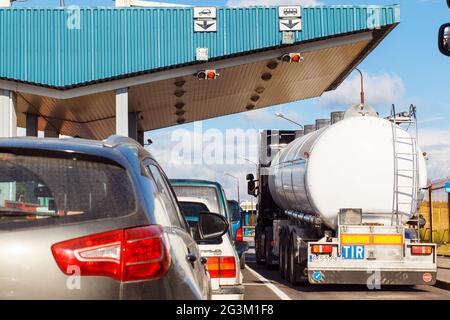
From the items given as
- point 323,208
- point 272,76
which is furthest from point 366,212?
point 272,76

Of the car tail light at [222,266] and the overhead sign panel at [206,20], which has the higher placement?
the overhead sign panel at [206,20]

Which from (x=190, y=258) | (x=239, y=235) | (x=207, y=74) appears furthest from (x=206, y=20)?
(x=190, y=258)

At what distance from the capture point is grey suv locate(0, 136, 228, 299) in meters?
3.51

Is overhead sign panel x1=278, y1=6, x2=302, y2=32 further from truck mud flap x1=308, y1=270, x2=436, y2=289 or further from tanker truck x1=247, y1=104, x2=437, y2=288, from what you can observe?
truck mud flap x1=308, y1=270, x2=436, y2=289

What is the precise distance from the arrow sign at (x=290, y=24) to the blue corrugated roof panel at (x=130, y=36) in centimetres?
17

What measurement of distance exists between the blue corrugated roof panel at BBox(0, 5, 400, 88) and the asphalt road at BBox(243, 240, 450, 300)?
11.1 meters

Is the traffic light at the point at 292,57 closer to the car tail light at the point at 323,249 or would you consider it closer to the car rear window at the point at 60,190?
the car tail light at the point at 323,249

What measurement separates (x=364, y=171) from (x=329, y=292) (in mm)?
2772

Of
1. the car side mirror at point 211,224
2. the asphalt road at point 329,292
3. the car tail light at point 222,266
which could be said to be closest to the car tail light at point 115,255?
the car side mirror at point 211,224

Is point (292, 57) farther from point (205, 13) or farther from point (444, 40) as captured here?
point (444, 40)

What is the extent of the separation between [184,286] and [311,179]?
12956 mm

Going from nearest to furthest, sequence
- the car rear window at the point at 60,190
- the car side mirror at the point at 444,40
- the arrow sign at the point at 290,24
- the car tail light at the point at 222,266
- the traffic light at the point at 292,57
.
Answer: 1. the car rear window at the point at 60,190
2. the car side mirror at the point at 444,40
3. the car tail light at the point at 222,266
4. the arrow sign at the point at 290,24
5. the traffic light at the point at 292,57

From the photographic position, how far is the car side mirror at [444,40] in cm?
1019

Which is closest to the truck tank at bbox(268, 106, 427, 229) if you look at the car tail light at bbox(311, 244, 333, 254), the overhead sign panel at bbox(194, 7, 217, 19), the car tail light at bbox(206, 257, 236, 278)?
the car tail light at bbox(311, 244, 333, 254)
